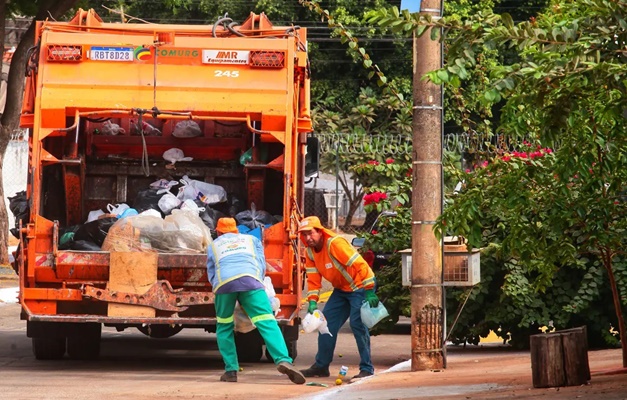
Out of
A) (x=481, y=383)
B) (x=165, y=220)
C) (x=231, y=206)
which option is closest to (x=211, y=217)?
(x=231, y=206)

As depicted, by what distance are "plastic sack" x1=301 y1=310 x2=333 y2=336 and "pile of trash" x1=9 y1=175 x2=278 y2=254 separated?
993 millimetres

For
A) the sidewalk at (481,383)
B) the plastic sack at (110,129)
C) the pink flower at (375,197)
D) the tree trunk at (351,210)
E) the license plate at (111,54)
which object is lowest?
the sidewalk at (481,383)

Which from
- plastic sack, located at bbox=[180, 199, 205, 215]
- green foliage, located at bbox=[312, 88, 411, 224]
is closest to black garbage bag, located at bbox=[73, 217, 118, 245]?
plastic sack, located at bbox=[180, 199, 205, 215]

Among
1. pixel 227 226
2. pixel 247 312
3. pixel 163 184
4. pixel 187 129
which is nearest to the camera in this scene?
pixel 247 312

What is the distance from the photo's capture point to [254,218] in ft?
39.0

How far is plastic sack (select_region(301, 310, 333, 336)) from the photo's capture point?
1069 cm

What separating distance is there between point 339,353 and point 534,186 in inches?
163

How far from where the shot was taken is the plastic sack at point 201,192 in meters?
12.2

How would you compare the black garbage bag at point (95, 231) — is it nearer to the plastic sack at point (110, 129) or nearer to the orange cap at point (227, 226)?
the plastic sack at point (110, 129)

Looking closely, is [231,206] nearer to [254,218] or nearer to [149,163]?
[254,218]

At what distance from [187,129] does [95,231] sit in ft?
5.01

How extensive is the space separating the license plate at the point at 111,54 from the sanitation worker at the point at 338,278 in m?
2.30

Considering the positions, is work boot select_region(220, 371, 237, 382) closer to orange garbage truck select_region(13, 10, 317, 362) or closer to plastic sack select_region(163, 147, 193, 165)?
orange garbage truck select_region(13, 10, 317, 362)

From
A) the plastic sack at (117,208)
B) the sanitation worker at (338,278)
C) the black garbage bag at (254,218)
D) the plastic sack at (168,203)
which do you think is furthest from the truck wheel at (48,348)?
the sanitation worker at (338,278)
